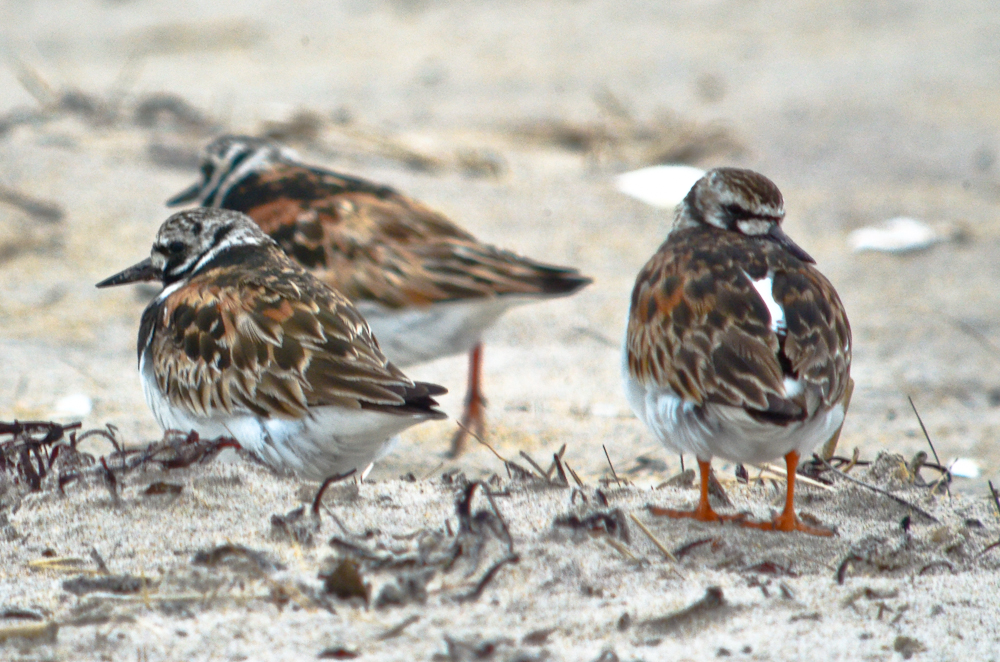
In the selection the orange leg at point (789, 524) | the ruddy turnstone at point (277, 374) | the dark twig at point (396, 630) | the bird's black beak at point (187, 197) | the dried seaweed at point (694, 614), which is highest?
the bird's black beak at point (187, 197)

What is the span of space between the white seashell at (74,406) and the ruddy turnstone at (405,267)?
0.91 meters

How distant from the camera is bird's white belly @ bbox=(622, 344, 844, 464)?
278 cm

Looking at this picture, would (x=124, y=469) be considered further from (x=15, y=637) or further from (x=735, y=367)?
(x=735, y=367)

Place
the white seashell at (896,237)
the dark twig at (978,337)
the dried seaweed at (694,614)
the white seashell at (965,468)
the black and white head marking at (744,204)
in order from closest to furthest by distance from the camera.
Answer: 1. the dried seaweed at (694,614)
2. the black and white head marking at (744,204)
3. the white seashell at (965,468)
4. the dark twig at (978,337)
5. the white seashell at (896,237)

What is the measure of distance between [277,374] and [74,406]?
162 centimetres

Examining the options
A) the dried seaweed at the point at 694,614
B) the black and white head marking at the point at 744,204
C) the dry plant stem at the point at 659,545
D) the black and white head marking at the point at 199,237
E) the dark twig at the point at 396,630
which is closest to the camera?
the dark twig at the point at 396,630

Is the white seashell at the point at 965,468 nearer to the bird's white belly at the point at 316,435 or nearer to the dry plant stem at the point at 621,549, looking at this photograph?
the dry plant stem at the point at 621,549

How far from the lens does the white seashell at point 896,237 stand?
6.36 metres

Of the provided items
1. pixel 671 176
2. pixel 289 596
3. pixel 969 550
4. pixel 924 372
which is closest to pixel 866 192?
pixel 671 176

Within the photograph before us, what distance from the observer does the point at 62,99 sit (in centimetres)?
743

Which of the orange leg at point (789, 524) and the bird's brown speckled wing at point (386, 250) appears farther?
the bird's brown speckled wing at point (386, 250)

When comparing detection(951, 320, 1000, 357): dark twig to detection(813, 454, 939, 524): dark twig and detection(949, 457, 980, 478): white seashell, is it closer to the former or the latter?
detection(949, 457, 980, 478): white seashell

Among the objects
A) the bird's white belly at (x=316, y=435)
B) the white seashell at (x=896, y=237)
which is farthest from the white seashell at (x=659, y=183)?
the bird's white belly at (x=316, y=435)

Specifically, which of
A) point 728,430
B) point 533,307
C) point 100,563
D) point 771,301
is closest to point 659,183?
point 533,307
